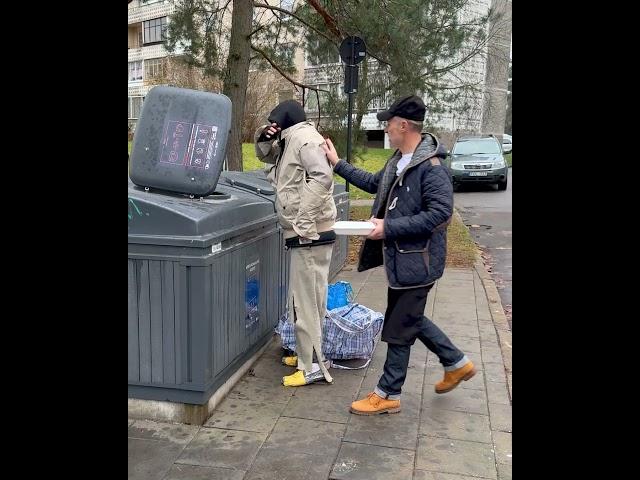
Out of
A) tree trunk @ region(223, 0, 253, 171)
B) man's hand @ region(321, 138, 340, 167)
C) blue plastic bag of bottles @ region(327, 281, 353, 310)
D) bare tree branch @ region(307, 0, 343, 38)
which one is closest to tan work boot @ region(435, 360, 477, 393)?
blue plastic bag of bottles @ region(327, 281, 353, 310)

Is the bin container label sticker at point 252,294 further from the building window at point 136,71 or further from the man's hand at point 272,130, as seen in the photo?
the building window at point 136,71

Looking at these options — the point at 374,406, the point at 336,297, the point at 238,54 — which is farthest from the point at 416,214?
the point at 238,54

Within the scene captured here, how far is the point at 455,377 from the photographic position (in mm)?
3895

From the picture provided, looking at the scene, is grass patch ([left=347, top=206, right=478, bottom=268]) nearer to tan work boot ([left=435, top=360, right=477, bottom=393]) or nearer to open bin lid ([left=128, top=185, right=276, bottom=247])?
tan work boot ([left=435, top=360, right=477, bottom=393])

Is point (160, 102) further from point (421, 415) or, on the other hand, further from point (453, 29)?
point (453, 29)

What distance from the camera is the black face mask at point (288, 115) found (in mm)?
3865

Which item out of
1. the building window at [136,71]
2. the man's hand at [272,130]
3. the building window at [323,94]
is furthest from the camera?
the building window at [136,71]

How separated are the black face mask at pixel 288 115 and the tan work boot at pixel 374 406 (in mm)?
1751

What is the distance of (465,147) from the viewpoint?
2062 centimetres

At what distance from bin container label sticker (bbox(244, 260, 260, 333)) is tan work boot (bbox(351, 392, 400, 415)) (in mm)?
935

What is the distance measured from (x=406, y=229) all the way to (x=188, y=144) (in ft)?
4.53

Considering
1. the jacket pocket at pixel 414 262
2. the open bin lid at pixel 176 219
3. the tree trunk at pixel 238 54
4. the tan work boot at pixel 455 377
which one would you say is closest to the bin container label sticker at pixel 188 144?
the open bin lid at pixel 176 219
